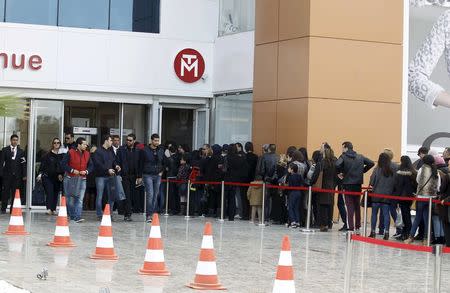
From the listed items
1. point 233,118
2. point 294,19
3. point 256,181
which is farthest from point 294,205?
point 233,118

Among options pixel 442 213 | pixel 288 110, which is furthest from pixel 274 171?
pixel 442 213

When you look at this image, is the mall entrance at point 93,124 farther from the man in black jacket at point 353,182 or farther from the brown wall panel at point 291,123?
the man in black jacket at point 353,182

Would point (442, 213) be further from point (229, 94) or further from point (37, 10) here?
point (37, 10)

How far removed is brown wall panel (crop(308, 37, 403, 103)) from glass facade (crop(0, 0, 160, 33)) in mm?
5557

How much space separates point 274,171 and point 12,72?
8.21 meters

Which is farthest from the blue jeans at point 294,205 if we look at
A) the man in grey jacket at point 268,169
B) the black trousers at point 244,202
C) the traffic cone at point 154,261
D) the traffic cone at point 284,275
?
the traffic cone at point 284,275

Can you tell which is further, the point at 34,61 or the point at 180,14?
the point at 180,14

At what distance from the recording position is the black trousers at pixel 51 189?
80.1ft

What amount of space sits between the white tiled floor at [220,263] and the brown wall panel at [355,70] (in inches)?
210

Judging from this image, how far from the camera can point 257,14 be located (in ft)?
87.2

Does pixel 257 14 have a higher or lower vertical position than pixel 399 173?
higher

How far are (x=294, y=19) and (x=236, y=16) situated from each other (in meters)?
4.05

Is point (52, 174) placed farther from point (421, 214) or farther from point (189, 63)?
point (421, 214)

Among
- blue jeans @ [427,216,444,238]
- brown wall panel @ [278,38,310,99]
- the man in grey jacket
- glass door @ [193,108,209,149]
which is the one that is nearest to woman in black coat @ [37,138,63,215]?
the man in grey jacket
